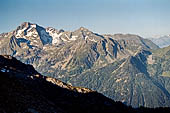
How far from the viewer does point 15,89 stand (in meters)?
53.5

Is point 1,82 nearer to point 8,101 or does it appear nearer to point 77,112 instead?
point 8,101

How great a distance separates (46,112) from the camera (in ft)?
173

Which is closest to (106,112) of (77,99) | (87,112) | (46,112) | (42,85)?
(87,112)

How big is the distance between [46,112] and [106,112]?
11358 cm

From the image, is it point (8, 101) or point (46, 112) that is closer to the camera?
point (8, 101)

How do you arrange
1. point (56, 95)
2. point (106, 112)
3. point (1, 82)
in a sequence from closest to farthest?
1. point (1, 82)
2. point (106, 112)
3. point (56, 95)

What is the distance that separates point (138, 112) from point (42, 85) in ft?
252

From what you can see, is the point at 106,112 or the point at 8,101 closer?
the point at 8,101

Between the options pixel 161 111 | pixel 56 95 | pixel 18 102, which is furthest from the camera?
pixel 56 95

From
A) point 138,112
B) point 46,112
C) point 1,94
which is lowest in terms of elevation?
point 138,112

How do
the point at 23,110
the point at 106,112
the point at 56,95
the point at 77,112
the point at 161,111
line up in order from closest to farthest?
1. the point at 23,110
2. the point at 77,112
3. the point at 106,112
4. the point at 161,111
5. the point at 56,95

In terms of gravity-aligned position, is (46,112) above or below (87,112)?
above

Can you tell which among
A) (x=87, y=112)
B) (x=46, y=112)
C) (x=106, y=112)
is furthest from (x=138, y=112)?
(x=46, y=112)

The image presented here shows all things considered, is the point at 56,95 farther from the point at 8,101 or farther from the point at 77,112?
the point at 8,101
